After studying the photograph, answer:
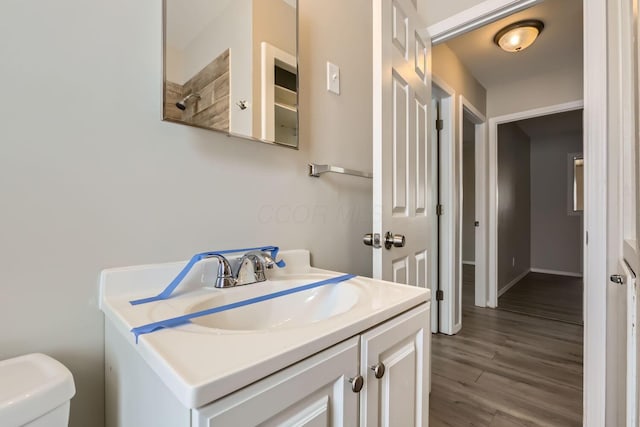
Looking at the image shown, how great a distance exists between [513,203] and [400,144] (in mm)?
3562

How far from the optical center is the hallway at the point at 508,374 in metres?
1.40

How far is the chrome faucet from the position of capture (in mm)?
823

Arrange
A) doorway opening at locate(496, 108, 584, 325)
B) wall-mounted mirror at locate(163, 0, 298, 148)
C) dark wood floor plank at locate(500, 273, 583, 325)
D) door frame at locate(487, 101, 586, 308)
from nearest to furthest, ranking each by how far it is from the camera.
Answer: wall-mounted mirror at locate(163, 0, 298, 148) < dark wood floor plank at locate(500, 273, 583, 325) < door frame at locate(487, 101, 586, 308) < doorway opening at locate(496, 108, 584, 325)

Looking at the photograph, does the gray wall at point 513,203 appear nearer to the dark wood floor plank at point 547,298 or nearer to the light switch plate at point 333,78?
the dark wood floor plank at point 547,298

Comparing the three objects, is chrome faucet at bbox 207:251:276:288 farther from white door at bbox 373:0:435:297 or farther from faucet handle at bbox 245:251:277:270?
white door at bbox 373:0:435:297

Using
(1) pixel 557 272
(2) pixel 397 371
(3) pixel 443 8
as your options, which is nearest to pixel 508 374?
(2) pixel 397 371

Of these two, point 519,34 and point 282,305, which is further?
point 519,34

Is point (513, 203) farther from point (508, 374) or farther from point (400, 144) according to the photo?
point (400, 144)

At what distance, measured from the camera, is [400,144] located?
1229 mm

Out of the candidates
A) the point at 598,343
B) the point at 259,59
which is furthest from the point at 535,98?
the point at 259,59

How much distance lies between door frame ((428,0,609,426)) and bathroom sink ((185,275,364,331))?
104 centimetres

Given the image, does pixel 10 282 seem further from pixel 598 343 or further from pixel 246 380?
pixel 598 343

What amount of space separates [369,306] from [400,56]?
108 cm

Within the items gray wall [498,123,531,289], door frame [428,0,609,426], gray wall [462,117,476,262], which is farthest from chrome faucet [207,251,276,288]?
gray wall [462,117,476,262]
